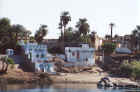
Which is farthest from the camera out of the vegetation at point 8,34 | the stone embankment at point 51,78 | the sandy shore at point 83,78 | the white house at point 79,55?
the vegetation at point 8,34

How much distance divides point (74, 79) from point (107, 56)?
57.0 ft

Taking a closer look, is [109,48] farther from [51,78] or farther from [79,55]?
[51,78]

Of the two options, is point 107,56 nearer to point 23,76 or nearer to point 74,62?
point 74,62

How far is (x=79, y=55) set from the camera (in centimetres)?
8325

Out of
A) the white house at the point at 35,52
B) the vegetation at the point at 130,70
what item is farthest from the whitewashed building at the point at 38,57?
the vegetation at the point at 130,70

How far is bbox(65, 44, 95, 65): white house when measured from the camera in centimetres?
8269

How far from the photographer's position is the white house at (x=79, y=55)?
8269 cm

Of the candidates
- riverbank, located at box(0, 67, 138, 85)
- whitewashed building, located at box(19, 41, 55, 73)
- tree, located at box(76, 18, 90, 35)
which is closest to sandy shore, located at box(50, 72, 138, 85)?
riverbank, located at box(0, 67, 138, 85)

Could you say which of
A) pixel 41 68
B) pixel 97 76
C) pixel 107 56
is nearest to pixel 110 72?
pixel 97 76

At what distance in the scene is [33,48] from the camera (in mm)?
78938

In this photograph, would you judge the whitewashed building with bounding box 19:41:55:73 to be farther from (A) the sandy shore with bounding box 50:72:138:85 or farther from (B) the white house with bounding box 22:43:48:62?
(A) the sandy shore with bounding box 50:72:138:85

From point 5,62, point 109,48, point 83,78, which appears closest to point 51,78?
point 83,78

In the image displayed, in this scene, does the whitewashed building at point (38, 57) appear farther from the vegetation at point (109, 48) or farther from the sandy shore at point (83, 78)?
the vegetation at point (109, 48)

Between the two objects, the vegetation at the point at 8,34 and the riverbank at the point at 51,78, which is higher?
the vegetation at the point at 8,34
